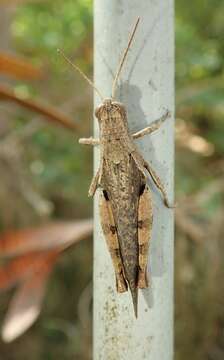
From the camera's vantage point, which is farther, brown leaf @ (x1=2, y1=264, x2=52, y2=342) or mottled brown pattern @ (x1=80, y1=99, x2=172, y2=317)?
brown leaf @ (x1=2, y1=264, x2=52, y2=342)

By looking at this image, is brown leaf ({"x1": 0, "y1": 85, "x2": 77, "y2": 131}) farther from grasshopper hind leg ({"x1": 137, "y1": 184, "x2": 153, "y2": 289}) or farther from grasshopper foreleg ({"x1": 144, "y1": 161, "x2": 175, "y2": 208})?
grasshopper foreleg ({"x1": 144, "y1": 161, "x2": 175, "y2": 208})

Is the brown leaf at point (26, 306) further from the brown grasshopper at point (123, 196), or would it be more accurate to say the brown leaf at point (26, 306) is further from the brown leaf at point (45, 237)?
the brown grasshopper at point (123, 196)

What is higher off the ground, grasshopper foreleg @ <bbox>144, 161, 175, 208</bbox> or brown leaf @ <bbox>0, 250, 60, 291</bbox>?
grasshopper foreleg @ <bbox>144, 161, 175, 208</bbox>

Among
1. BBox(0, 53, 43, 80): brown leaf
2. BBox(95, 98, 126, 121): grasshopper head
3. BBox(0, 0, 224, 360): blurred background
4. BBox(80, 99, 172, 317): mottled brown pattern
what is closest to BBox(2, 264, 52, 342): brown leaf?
BBox(0, 0, 224, 360): blurred background

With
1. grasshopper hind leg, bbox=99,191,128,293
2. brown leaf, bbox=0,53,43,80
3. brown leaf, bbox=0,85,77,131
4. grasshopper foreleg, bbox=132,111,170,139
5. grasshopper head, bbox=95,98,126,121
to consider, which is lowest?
grasshopper hind leg, bbox=99,191,128,293

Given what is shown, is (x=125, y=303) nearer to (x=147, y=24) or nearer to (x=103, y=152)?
(x=103, y=152)

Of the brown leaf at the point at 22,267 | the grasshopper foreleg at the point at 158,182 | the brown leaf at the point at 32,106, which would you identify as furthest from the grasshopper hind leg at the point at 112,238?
the brown leaf at the point at 22,267

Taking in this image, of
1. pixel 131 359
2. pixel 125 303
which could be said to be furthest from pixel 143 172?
pixel 131 359
